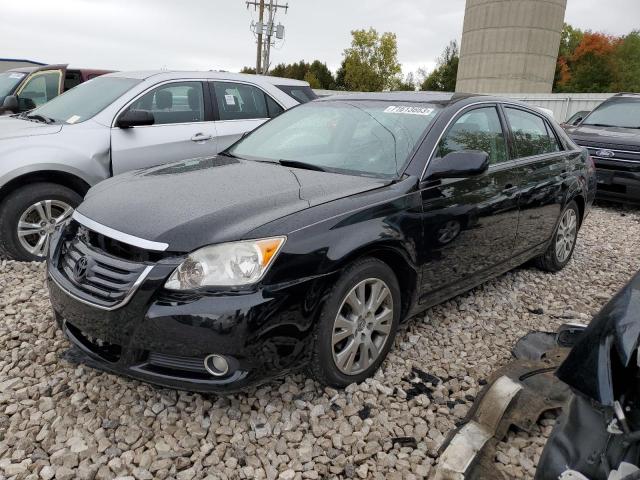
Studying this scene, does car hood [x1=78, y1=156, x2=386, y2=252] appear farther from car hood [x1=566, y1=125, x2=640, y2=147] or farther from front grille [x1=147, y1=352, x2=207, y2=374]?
car hood [x1=566, y1=125, x2=640, y2=147]

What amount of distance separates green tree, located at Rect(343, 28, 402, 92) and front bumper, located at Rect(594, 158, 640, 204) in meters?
Result: 42.7

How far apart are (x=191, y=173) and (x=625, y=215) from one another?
23.1ft

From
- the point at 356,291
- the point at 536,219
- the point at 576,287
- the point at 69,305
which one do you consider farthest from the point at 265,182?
the point at 576,287

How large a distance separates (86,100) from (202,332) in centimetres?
387

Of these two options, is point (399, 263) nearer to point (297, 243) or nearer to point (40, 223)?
point (297, 243)

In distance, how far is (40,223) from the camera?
4.35 m

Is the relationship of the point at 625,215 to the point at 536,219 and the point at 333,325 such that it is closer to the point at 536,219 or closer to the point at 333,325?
the point at 536,219

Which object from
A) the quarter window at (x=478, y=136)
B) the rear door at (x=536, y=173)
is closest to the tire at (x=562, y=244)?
the rear door at (x=536, y=173)

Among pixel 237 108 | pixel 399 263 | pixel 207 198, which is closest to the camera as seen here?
pixel 207 198

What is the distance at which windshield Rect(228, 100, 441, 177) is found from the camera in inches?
121

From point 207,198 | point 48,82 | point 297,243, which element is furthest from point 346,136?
point 48,82

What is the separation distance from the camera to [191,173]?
122 inches

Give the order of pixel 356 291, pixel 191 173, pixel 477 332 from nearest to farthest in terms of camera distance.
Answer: pixel 356 291 → pixel 191 173 → pixel 477 332

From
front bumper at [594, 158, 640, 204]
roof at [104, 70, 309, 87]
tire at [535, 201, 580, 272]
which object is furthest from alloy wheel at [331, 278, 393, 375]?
front bumper at [594, 158, 640, 204]
